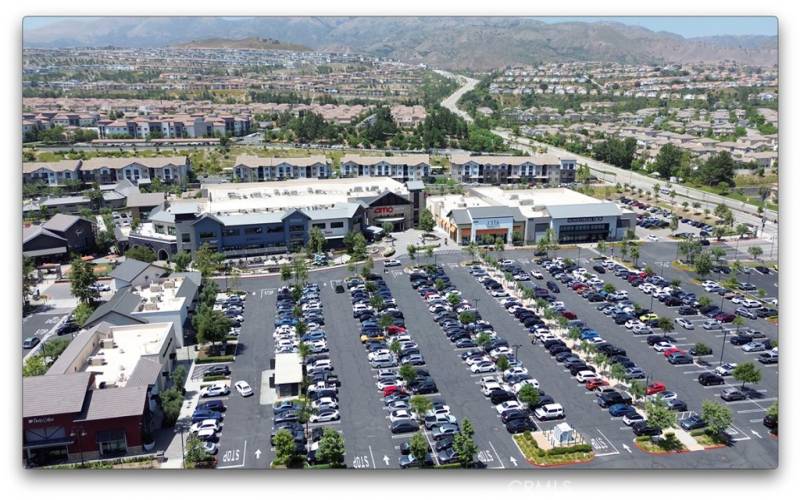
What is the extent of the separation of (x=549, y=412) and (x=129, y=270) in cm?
1070

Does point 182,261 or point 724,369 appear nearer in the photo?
point 724,369

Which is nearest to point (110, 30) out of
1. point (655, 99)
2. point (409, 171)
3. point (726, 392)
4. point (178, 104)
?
point (178, 104)

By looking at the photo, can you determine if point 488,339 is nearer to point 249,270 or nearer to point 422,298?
point 422,298

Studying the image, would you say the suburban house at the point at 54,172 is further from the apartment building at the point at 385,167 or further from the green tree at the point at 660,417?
the green tree at the point at 660,417

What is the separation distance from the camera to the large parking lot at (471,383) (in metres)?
9.33

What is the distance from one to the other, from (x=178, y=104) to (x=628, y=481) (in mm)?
53481

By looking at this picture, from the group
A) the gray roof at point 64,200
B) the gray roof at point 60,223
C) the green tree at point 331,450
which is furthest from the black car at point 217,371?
the gray roof at point 64,200

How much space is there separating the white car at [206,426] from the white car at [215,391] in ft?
3.38

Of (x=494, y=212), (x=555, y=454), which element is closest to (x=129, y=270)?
(x=555, y=454)

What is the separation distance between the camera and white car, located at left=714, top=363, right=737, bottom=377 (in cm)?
1177

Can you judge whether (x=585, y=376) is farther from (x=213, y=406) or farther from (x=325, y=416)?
(x=213, y=406)

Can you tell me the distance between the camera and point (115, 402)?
935 centimetres

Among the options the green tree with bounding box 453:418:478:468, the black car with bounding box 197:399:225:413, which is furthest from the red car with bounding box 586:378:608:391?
the black car with bounding box 197:399:225:413

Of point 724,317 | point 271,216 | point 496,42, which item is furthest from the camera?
point 496,42
